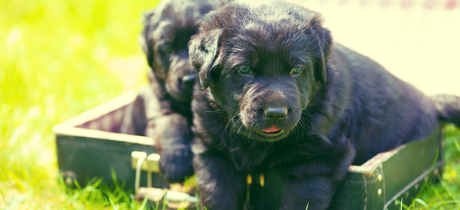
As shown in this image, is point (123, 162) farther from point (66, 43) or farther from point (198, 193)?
point (66, 43)

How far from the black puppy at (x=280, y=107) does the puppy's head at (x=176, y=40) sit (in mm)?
279

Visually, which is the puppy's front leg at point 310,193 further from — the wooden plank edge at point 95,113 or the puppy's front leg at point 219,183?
the wooden plank edge at point 95,113

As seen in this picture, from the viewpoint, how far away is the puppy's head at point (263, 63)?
1.76 meters

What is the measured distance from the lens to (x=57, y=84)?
4.16m

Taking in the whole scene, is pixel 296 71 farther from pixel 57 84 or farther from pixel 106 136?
pixel 57 84

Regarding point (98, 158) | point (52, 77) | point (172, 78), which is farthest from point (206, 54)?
point (52, 77)

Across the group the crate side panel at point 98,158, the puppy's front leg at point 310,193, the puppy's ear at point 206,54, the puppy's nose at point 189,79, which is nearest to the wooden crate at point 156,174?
the crate side panel at point 98,158

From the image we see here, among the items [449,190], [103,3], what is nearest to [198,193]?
[449,190]

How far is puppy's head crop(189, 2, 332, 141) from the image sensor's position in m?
1.76

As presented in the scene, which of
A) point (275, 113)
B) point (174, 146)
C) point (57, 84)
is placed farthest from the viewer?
point (57, 84)

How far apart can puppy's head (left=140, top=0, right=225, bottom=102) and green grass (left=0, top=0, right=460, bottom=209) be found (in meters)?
0.75

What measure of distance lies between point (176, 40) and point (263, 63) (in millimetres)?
916

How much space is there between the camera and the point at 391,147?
2.45 m

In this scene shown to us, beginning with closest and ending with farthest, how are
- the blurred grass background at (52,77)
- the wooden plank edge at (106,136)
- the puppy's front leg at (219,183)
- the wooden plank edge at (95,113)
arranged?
the puppy's front leg at (219,183)
the wooden plank edge at (106,136)
the blurred grass background at (52,77)
the wooden plank edge at (95,113)
